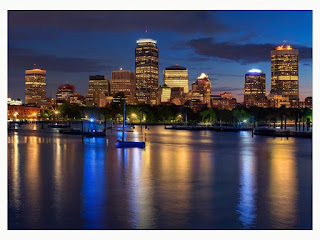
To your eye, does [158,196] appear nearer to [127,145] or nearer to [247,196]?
[247,196]

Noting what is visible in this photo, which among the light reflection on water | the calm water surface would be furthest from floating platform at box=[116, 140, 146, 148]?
the light reflection on water

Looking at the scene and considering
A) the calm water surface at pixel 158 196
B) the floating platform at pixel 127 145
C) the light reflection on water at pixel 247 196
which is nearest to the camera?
the calm water surface at pixel 158 196

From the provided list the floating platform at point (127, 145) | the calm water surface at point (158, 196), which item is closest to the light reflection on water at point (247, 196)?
the calm water surface at point (158, 196)

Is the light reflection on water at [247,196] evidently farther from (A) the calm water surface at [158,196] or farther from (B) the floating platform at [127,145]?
(B) the floating platform at [127,145]

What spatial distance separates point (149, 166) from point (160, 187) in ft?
34.4

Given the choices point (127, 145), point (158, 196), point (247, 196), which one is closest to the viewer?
point (158, 196)

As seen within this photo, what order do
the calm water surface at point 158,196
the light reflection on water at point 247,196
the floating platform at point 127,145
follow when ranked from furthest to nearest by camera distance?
1. the floating platform at point 127,145
2. the light reflection on water at point 247,196
3. the calm water surface at point 158,196

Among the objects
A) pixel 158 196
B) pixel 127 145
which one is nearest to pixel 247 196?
pixel 158 196

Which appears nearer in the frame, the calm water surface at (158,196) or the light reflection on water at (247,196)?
the calm water surface at (158,196)

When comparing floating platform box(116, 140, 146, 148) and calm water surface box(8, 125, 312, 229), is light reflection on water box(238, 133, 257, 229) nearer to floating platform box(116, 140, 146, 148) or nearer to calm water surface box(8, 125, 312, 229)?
calm water surface box(8, 125, 312, 229)

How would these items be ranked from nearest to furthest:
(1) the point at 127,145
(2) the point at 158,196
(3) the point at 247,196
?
(2) the point at 158,196
(3) the point at 247,196
(1) the point at 127,145

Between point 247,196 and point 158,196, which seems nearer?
point 158,196
